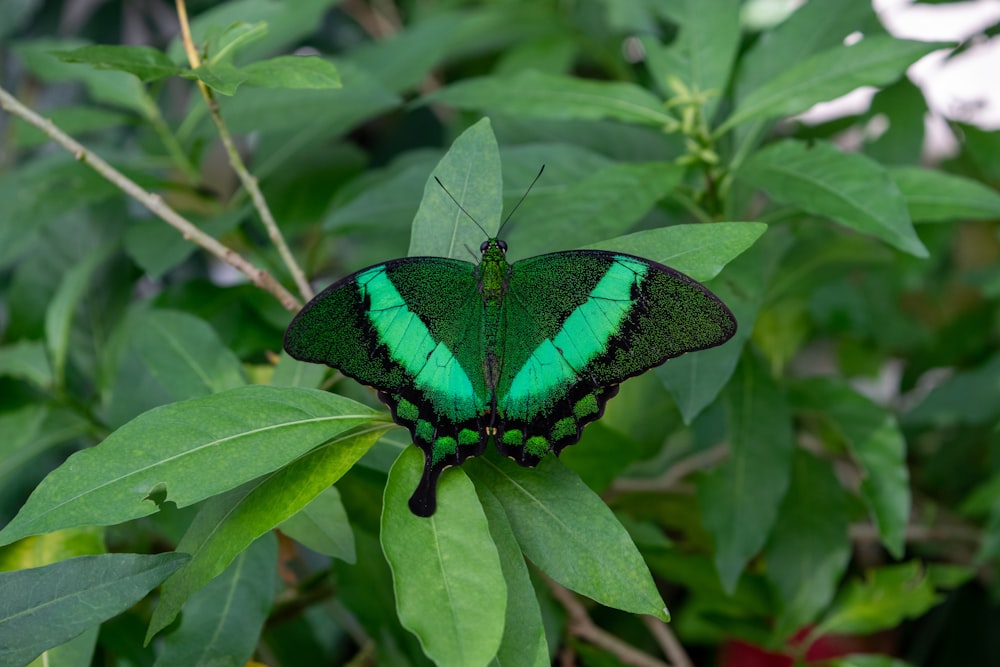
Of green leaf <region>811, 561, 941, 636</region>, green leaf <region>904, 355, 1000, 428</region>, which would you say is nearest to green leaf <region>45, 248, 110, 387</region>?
green leaf <region>811, 561, 941, 636</region>

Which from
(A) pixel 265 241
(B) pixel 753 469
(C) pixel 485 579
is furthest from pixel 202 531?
(A) pixel 265 241

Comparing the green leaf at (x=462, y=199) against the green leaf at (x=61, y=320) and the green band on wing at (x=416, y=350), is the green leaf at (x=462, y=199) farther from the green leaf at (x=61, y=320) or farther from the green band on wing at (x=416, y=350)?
the green leaf at (x=61, y=320)

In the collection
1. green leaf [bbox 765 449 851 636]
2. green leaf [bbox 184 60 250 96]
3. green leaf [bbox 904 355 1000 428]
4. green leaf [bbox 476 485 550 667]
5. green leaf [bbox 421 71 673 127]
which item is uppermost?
green leaf [bbox 184 60 250 96]

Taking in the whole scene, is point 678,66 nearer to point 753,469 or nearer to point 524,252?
point 524,252

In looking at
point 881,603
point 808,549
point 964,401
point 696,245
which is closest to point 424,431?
point 696,245

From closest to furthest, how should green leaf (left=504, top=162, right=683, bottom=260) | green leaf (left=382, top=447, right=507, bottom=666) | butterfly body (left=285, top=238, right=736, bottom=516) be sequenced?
green leaf (left=382, top=447, right=507, bottom=666), butterfly body (left=285, top=238, right=736, bottom=516), green leaf (left=504, top=162, right=683, bottom=260)

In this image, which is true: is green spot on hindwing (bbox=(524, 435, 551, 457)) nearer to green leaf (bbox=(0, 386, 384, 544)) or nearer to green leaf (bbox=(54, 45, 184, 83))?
green leaf (bbox=(0, 386, 384, 544))

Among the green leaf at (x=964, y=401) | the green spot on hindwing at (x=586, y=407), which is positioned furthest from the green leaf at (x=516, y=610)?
the green leaf at (x=964, y=401)
